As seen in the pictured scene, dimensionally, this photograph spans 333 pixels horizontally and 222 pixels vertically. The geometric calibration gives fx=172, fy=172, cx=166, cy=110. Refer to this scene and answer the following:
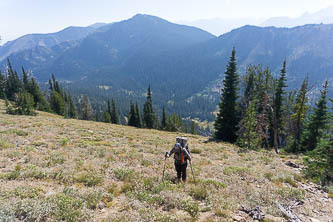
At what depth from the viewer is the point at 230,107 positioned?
103 ft

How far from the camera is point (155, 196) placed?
678 cm

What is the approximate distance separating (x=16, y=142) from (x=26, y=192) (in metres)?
8.99

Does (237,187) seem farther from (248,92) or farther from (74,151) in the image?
(248,92)

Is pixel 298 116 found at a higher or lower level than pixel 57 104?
higher

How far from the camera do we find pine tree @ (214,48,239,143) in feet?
103

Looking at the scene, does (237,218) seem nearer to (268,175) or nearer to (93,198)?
(93,198)

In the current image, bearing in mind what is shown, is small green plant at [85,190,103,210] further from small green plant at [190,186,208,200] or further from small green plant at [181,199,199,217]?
small green plant at [190,186,208,200]

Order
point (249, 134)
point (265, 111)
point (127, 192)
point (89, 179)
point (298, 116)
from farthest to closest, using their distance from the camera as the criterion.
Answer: point (298, 116), point (265, 111), point (249, 134), point (89, 179), point (127, 192)

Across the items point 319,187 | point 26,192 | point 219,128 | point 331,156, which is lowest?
point 219,128

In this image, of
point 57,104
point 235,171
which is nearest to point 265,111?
point 235,171

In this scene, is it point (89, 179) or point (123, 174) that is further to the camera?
point (123, 174)

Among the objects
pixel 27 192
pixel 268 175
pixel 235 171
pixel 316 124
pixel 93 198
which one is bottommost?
pixel 316 124

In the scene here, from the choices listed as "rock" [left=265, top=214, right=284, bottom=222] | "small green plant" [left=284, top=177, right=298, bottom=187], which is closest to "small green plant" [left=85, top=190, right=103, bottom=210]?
"rock" [left=265, top=214, right=284, bottom=222]

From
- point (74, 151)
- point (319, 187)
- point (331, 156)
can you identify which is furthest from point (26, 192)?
point (331, 156)
